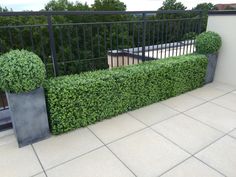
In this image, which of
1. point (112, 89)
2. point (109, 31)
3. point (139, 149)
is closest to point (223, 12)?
point (109, 31)

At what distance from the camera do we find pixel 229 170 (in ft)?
6.26

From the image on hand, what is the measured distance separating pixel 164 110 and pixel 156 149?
1.00 meters

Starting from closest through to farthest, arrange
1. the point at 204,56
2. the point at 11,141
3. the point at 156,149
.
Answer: the point at 156,149 < the point at 11,141 < the point at 204,56

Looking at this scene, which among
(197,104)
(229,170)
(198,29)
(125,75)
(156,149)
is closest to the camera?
(229,170)

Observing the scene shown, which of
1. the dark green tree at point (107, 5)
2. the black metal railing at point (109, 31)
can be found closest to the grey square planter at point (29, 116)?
the black metal railing at point (109, 31)

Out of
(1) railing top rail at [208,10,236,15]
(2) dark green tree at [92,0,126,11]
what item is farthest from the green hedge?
(2) dark green tree at [92,0,126,11]

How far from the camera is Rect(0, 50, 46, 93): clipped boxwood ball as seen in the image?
194 centimetres

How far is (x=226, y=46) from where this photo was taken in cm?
396

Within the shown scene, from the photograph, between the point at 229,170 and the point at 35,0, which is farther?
the point at 35,0

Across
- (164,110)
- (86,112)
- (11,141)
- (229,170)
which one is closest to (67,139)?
(86,112)

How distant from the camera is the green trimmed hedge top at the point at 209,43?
147 inches

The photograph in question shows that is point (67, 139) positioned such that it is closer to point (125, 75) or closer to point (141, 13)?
point (125, 75)

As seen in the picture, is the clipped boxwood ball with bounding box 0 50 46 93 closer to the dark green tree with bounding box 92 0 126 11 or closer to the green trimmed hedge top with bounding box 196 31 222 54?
the green trimmed hedge top with bounding box 196 31 222 54

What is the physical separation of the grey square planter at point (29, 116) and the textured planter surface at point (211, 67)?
10.8 feet
